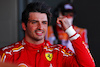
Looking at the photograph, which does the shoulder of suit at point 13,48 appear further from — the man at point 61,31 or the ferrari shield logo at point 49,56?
the man at point 61,31

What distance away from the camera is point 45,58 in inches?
51.0

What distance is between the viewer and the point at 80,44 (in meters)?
1.19

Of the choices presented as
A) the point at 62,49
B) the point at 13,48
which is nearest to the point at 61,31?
the point at 62,49

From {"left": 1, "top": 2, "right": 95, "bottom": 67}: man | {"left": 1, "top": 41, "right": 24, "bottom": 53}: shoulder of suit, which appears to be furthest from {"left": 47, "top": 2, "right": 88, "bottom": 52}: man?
{"left": 1, "top": 41, "right": 24, "bottom": 53}: shoulder of suit

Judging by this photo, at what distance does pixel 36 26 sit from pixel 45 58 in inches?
10.9

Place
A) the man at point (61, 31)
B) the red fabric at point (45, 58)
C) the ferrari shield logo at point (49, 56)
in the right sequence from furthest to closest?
the man at point (61, 31) < the ferrari shield logo at point (49, 56) < the red fabric at point (45, 58)

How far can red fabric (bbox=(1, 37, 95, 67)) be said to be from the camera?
3.87 ft

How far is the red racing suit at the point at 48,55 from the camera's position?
1183mm

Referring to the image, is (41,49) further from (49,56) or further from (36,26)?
(36,26)

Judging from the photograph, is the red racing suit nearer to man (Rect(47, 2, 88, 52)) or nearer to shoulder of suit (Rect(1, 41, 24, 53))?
shoulder of suit (Rect(1, 41, 24, 53))

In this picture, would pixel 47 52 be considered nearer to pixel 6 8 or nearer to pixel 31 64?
pixel 31 64

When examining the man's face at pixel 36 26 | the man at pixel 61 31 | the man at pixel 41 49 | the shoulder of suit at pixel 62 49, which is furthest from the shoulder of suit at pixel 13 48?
the man at pixel 61 31

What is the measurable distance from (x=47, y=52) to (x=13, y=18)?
90 centimetres

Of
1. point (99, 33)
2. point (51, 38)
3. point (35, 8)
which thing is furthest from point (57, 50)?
point (99, 33)
